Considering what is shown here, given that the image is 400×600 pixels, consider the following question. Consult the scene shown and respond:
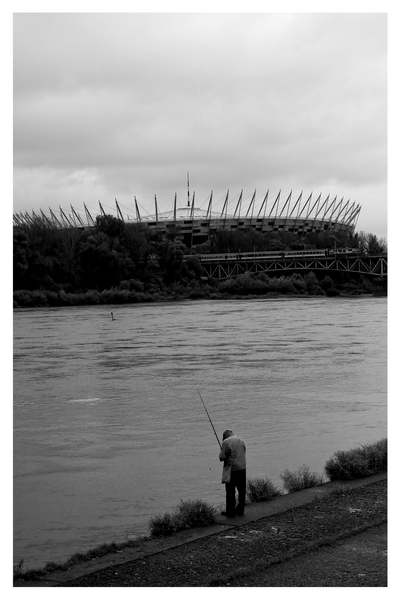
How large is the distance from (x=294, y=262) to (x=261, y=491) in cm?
10180

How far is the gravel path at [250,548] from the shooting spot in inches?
303

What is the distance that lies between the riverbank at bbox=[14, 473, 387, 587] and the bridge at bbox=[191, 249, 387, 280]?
91643 mm

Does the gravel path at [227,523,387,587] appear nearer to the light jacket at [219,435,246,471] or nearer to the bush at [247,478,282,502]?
the light jacket at [219,435,246,471]

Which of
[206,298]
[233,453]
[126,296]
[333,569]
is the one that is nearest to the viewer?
[333,569]

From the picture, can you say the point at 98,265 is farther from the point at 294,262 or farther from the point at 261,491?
the point at 261,491

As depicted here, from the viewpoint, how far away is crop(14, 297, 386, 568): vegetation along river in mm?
11734

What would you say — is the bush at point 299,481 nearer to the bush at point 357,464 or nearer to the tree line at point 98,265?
the bush at point 357,464

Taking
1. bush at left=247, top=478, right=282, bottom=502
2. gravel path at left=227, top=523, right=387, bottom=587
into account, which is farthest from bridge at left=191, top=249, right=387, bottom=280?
gravel path at left=227, top=523, right=387, bottom=587

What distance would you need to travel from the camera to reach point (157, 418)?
60.5 ft

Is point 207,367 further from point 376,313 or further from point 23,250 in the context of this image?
point 23,250

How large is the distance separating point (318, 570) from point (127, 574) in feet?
6.21

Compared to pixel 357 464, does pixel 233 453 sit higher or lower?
higher

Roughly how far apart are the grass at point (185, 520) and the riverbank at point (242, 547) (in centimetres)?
15

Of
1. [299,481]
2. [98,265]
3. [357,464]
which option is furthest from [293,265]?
[299,481]
